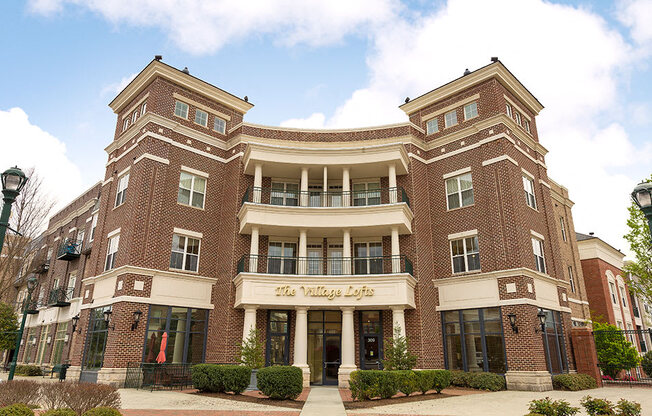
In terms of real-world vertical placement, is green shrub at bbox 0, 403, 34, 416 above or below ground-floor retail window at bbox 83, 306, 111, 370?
below

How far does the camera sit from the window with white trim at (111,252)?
22016 millimetres

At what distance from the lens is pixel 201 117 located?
81.5 ft

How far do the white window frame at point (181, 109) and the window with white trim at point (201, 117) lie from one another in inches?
22.3

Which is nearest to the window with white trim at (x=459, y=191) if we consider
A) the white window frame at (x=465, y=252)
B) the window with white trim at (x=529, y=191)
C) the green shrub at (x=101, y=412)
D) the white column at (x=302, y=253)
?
the white window frame at (x=465, y=252)

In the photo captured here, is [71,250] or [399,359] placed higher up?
[71,250]

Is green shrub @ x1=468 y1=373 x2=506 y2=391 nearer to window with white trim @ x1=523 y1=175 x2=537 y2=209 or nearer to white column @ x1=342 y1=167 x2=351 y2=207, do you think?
window with white trim @ x1=523 y1=175 x2=537 y2=209

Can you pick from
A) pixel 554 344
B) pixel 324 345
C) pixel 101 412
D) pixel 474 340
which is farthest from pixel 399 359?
pixel 101 412

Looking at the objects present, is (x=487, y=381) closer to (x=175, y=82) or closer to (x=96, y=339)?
(x=96, y=339)

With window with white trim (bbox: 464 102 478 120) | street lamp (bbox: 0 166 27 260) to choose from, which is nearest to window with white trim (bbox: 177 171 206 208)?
street lamp (bbox: 0 166 27 260)

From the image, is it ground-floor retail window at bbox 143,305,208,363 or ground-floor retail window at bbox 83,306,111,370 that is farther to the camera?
ground-floor retail window at bbox 83,306,111,370

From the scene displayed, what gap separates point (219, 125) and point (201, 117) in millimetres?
1145

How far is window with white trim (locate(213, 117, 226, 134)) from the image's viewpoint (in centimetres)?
2530

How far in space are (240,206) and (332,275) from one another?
6283 mm

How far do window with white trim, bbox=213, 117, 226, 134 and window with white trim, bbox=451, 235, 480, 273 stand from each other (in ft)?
47.3
